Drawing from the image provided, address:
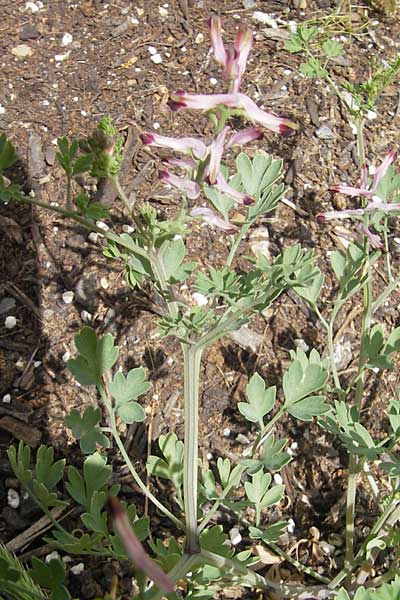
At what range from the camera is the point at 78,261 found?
198 centimetres

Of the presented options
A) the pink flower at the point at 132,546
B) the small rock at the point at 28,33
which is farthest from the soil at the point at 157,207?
the pink flower at the point at 132,546

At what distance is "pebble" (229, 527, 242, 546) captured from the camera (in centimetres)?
164

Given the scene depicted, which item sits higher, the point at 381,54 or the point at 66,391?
the point at 381,54

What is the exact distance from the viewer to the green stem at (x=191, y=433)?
1.15 m

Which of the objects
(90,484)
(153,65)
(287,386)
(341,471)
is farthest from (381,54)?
(90,484)

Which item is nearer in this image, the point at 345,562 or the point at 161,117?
the point at 345,562

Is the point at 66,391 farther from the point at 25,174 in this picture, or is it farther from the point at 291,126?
the point at 291,126

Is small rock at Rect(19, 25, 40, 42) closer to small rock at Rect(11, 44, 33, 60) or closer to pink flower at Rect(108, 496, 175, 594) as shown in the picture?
small rock at Rect(11, 44, 33, 60)

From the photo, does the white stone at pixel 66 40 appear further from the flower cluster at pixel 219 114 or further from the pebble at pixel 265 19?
the flower cluster at pixel 219 114

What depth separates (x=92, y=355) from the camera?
1.21 m

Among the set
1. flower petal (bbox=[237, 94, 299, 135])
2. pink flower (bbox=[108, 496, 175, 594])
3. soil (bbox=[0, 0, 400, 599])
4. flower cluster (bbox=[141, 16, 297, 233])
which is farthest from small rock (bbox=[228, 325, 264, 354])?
pink flower (bbox=[108, 496, 175, 594])

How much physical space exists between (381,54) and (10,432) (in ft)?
5.80

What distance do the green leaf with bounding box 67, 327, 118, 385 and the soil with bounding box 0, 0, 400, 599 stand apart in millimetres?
541

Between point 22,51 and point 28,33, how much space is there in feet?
0.30
